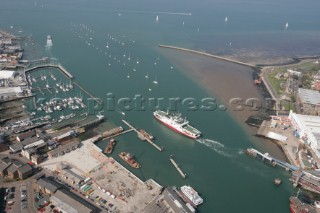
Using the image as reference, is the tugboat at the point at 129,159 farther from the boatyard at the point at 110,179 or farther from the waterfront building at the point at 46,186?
the waterfront building at the point at 46,186

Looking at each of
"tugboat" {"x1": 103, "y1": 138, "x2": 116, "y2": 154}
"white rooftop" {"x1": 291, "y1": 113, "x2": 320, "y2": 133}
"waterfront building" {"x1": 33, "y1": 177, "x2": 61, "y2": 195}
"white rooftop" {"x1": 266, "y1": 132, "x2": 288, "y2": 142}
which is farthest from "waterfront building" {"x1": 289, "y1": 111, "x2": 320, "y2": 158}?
"waterfront building" {"x1": 33, "y1": 177, "x2": 61, "y2": 195}

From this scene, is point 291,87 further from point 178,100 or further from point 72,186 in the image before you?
point 72,186

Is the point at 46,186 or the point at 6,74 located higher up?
the point at 6,74

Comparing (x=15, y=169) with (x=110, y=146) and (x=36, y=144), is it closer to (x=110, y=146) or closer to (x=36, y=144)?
(x=36, y=144)

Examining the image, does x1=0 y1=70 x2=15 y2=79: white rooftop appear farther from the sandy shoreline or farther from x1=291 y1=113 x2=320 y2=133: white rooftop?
x1=291 y1=113 x2=320 y2=133: white rooftop

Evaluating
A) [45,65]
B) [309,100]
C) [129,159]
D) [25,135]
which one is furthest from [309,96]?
[45,65]

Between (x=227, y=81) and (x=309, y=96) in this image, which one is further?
(x=227, y=81)
